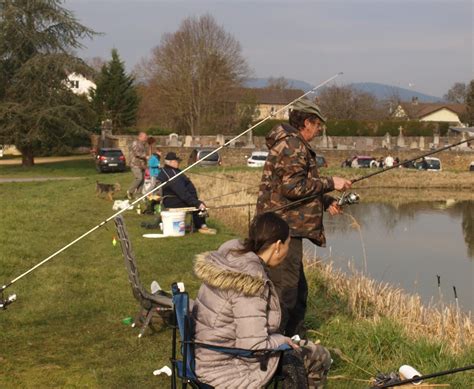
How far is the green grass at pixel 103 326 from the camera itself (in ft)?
18.3

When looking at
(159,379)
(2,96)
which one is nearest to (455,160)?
(2,96)

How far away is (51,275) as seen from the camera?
894cm

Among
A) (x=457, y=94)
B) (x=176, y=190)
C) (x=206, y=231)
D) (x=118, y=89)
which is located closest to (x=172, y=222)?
(x=176, y=190)

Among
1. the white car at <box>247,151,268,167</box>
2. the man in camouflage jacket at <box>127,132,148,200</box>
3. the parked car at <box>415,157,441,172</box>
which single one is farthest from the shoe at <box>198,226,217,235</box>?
the parked car at <box>415,157,441,172</box>

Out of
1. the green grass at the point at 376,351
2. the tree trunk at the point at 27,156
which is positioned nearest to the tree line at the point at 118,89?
the tree trunk at the point at 27,156

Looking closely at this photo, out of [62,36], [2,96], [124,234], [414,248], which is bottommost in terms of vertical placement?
[414,248]

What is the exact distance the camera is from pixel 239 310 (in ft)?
12.5

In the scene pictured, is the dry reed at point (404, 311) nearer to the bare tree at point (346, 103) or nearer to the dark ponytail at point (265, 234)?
the dark ponytail at point (265, 234)

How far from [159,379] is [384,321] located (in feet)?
7.05

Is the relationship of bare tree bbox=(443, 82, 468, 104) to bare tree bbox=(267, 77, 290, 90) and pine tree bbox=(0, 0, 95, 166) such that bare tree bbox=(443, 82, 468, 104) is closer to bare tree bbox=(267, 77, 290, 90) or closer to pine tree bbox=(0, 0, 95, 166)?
bare tree bbox=(267, 77, 290, 90)

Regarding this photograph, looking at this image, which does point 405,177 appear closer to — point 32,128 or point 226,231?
point 32,128

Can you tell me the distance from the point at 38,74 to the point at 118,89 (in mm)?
21661

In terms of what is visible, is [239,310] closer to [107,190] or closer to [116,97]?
[107,190]

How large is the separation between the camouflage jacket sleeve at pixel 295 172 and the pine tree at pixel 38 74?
108 feet
